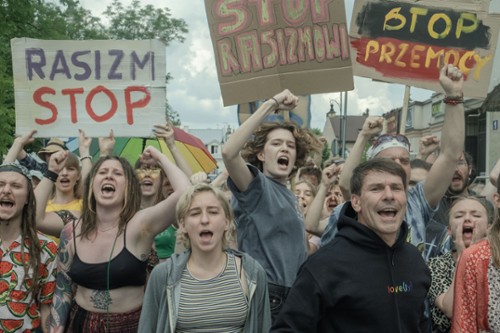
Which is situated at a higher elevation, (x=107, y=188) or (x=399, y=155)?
(x=399, y=155)

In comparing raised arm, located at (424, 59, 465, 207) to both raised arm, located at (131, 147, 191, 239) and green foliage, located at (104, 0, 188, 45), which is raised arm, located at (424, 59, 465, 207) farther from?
green foliage, located at (104, 0, 188, 45)

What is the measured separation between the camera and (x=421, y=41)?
5016 millimetres

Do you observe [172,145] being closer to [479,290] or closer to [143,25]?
[479,290]

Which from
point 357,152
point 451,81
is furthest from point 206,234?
point 451,81

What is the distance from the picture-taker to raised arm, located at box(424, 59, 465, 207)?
3.57 metres

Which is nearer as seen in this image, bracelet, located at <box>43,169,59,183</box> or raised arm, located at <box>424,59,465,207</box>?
raised arm, located at <box>424,59,465,207</box>

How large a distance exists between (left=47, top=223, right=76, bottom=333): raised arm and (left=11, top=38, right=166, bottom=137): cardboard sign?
1.35 meters

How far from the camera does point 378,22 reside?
4.98 metres

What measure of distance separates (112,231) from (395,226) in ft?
5.56

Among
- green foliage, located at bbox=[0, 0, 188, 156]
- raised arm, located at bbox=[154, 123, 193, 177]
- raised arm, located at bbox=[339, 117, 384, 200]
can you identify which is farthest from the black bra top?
green foliage, located at bbox=[0, 0, 188, 156]

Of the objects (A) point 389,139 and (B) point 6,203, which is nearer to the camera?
(B) point 6,203

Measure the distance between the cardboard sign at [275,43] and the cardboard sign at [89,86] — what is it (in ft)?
1.86

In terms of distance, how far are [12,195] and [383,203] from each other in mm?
2225

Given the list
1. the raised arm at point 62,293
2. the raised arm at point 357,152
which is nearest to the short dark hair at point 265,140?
the raised arm at point 357,152
